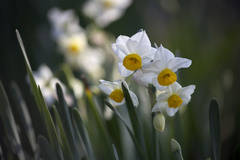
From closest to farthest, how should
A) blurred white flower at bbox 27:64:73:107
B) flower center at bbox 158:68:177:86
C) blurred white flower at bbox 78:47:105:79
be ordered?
flower center at bbox 158:68:177:86
blurred white flower at bbox 27:64:73:107
blurred white flower at bbox 78:47:105:79

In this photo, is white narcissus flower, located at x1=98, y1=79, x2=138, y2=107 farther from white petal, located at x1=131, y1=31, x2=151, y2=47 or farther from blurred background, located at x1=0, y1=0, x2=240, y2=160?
blurred background, located at x1=0, y1=0, x2=240, y2=160

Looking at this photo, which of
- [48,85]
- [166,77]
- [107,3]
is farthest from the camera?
[107,3]

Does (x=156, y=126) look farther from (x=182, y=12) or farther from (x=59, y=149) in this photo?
(x=182, y=12)

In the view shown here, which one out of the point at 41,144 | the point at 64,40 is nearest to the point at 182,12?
the point at 64,40

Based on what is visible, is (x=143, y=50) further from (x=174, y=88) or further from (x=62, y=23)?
(x=62, y=23)

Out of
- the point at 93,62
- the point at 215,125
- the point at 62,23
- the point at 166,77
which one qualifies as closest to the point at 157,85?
the point at 166,77

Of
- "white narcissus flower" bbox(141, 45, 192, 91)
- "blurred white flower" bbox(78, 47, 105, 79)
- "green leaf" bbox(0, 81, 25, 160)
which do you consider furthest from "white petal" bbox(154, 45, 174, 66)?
"blurred white flower" bbox(78, 47, 105, 79)
